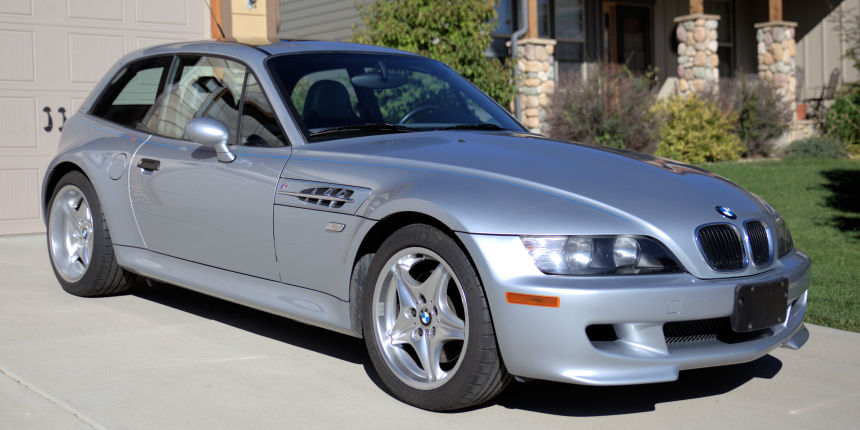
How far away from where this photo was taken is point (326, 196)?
4.25 m

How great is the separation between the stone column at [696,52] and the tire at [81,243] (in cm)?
1325

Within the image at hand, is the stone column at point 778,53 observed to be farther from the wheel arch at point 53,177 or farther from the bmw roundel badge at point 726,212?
the bmw roundel badge at point 726,212

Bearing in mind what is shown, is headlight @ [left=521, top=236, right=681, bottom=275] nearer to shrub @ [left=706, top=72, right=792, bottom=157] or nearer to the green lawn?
the green lawn

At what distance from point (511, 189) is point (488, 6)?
27.3 ft

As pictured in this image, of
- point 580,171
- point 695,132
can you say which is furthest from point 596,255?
point 695,132

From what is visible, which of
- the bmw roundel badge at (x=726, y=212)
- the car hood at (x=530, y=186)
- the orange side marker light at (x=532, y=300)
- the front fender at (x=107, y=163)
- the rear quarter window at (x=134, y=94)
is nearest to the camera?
the orange side marker light at (x=532, y=300)

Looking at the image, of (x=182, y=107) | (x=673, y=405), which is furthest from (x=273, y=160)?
(x=673, y=405)

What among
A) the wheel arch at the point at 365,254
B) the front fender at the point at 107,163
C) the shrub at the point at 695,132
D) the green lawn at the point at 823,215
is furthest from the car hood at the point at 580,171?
the shrub at the point at 695,132

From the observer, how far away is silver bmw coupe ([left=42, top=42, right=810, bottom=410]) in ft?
11.6

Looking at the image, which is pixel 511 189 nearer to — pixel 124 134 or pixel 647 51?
pixel 124 134

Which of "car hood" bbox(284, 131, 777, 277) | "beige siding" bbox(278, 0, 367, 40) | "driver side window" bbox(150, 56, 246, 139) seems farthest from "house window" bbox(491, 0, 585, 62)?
"car hood" bbox(284, 131, 777, 277)

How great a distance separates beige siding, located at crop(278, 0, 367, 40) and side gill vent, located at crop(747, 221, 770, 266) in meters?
12.7

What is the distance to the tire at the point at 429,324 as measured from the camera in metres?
3.64

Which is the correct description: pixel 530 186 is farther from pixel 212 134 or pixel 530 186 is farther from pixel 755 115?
pixel 755 115
